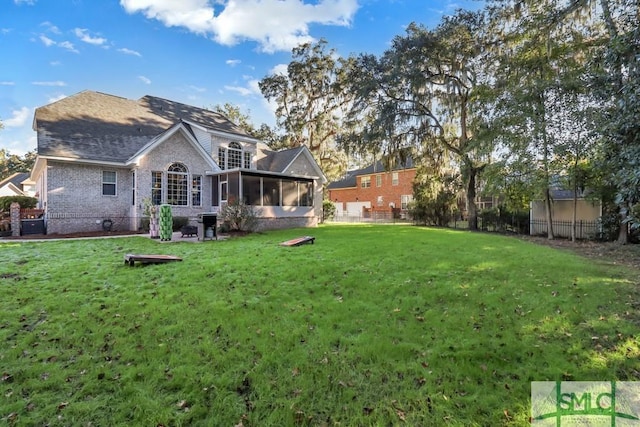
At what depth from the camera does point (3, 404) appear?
276 cm

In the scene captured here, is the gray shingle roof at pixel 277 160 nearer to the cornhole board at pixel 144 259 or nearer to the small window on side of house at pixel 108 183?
the small window on side of house at pixel 108 183

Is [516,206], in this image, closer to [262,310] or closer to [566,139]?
[566,139]

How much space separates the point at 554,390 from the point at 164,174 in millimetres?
18087

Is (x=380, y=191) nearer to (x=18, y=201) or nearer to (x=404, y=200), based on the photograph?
(x=404, y=200)

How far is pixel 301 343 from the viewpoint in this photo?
12.7 ft

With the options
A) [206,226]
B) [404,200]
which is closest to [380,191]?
[404,200]

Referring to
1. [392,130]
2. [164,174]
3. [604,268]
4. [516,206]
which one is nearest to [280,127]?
[392,130]

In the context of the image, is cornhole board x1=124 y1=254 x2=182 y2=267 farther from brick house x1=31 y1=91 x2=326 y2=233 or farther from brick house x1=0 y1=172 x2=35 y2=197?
→ brick house x1=0 y1=172 x2=35 y2=197

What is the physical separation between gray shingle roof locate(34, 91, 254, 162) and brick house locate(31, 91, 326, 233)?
0.04 m

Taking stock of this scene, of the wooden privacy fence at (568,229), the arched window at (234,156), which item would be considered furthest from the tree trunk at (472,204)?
the arched window at (234,156)

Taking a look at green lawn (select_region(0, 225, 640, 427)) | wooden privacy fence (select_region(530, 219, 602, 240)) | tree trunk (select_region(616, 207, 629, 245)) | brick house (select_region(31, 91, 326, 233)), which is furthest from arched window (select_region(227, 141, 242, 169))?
tree trunk (select_region(616, 207, 629, 245))

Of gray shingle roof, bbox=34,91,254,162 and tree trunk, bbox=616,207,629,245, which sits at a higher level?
gray shingle roof, bbox=34,91,254,162
